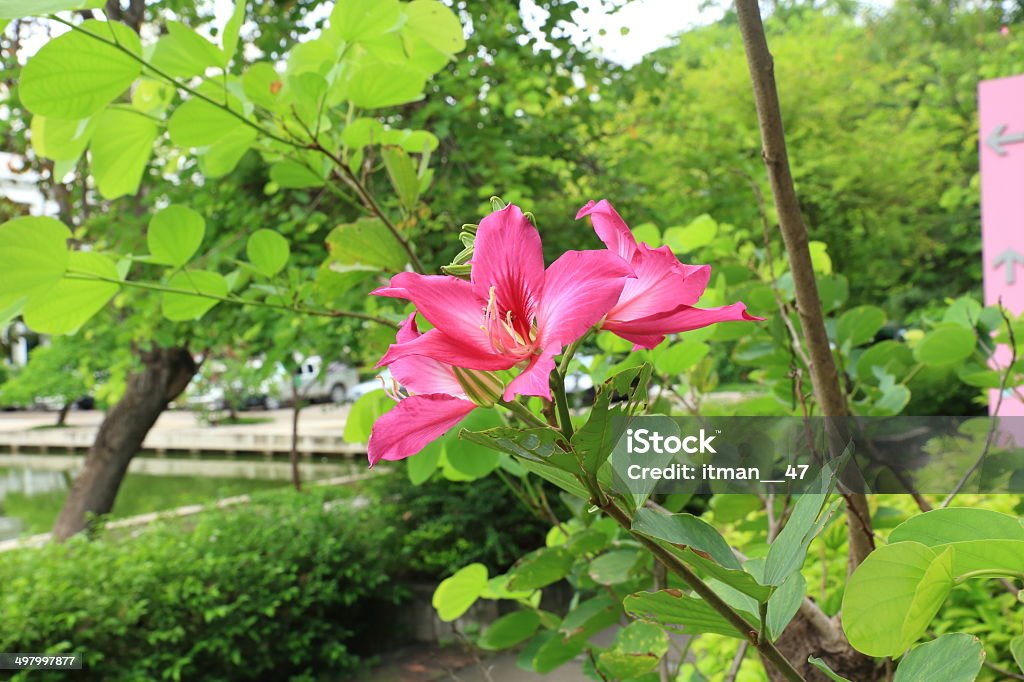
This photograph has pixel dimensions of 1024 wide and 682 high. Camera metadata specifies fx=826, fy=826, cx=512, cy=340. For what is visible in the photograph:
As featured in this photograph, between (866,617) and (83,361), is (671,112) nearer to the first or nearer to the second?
(83,361)

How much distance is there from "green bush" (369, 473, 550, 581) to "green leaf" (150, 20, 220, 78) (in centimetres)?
419

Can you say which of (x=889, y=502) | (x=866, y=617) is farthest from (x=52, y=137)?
(x=889, y=502)

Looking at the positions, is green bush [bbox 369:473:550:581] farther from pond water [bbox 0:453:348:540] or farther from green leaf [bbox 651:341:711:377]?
pond water [bbox 0:453:348:540]

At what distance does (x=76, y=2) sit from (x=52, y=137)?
1.07ft

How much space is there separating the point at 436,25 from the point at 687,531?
66cm

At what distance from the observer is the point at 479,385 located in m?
0.41

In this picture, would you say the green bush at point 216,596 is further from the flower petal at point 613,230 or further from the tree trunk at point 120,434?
the flower petal at point 613,230

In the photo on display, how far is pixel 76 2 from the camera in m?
0.59

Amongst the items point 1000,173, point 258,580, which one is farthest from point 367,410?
point 1000,173

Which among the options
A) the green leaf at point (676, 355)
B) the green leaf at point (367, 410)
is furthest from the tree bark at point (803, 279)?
the green leaf at point (367, 410)

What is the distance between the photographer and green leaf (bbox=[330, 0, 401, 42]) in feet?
2.59

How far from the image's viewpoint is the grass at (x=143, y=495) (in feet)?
33.1

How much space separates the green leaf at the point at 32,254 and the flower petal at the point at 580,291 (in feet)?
1.55

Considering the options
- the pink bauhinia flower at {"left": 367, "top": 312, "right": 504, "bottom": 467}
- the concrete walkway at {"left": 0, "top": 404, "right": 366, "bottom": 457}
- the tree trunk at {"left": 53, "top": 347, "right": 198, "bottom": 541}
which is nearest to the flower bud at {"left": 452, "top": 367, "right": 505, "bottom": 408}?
the pink bauhinia flower at {"left": 367, "top": 312, "right": 504, "bottom": 467}
